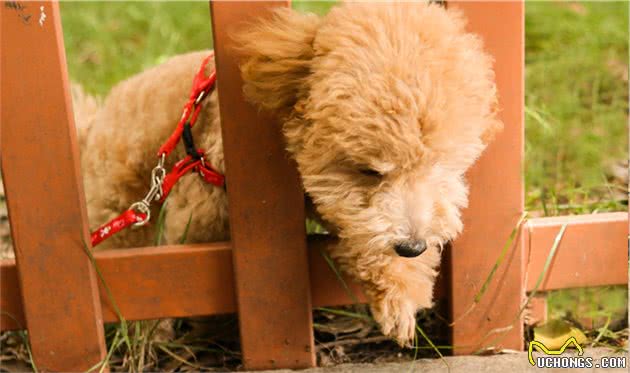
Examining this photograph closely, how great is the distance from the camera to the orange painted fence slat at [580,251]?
6.71 ft

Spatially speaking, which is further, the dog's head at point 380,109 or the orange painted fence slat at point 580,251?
the orange painted fence slat at point 580,251

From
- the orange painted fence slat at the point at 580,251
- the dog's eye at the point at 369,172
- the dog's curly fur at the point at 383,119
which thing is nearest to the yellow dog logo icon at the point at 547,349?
the orange painted fence slat at the point at 580,251

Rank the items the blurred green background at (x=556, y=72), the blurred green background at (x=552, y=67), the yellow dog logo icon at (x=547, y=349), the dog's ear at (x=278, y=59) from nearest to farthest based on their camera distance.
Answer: the dog's ear at (x=278, y=59) < the yellow dog logo icon at (x=547, y=349) < the blurred green background at (x=556, y=72) < the blurred green background at (x=552, y=67)

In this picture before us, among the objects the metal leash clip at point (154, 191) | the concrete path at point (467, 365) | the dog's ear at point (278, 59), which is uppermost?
the dog's ear at point (278, 59)

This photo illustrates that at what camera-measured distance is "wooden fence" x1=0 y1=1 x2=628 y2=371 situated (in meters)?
1.83

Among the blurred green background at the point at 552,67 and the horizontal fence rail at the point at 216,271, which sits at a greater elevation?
the blurred green background at the point at 552,67

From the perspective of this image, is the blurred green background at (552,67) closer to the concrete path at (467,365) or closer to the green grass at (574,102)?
the green grass at (574,102)

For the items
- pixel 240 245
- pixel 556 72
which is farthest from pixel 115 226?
pixel 556 72

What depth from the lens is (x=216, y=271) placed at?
6.64ft

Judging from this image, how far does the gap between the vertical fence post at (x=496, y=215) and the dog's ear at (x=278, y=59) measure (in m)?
0.40

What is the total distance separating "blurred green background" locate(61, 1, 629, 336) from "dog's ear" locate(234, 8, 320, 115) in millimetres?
1063

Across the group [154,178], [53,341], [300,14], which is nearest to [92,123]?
[154,178]

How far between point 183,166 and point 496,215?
2.86 ft

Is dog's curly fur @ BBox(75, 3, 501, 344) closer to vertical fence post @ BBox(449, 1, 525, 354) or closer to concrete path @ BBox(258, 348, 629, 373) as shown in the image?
vertical fence post @ BBox(449, 1, 525, 354)
